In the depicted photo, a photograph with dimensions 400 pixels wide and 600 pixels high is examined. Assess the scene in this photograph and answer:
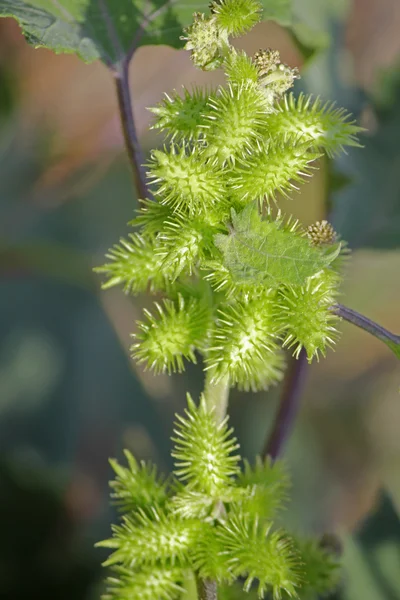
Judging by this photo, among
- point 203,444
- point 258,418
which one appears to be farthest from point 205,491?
point 258,418

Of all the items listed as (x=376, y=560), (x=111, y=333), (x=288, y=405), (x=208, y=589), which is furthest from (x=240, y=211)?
(x=111, y=333)

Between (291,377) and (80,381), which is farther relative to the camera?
(80,381)

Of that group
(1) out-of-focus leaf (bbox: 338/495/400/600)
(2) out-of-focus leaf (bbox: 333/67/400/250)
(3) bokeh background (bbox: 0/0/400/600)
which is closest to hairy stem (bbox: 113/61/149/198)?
(3) bokeh background (bbox: 0/0/400/600)

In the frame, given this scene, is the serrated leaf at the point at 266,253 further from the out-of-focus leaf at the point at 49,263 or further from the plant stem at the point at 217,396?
the out-of-focus leaf at the point at 49,263

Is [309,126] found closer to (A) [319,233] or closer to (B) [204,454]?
(A) [319,233]

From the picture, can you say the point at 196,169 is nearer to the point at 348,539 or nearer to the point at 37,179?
the point at 348,539

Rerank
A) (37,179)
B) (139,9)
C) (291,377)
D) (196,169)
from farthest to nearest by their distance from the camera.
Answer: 1. (37,179)
2. (291,377)
3. (139,9)
4. (196,169)

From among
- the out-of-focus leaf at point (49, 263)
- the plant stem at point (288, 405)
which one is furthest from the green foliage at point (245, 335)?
the out-of-focus leaf at point (49, 263)
